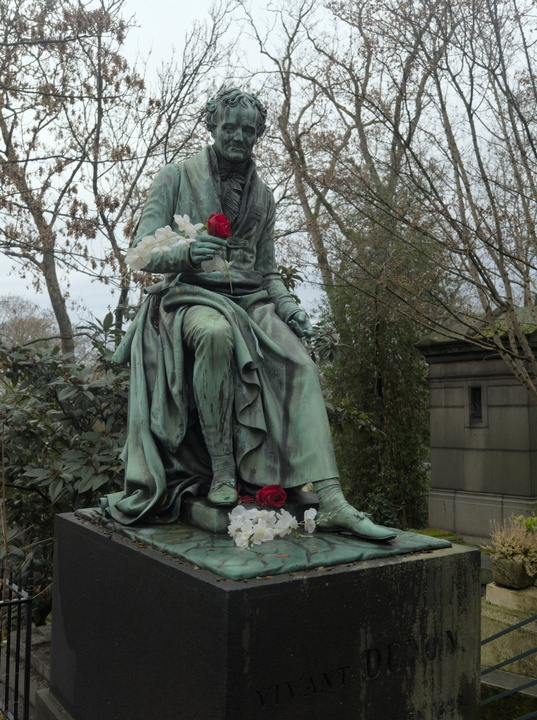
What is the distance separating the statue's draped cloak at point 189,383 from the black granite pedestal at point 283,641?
1.40 ft

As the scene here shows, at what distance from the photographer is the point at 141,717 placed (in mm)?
2607

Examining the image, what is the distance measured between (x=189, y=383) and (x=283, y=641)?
1.43m

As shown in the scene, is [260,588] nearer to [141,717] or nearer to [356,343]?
[141,717]

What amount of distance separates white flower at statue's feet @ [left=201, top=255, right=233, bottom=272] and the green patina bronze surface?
1.24 meters

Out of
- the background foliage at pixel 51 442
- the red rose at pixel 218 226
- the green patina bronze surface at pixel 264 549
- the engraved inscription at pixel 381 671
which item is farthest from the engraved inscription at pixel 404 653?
the background foliage at pixel 51 442

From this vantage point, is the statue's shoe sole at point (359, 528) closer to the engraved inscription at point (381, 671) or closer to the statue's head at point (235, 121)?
the engraved inscription at point (381, 671)

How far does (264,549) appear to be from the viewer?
2.56 meters

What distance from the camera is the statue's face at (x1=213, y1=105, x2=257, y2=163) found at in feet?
11.1

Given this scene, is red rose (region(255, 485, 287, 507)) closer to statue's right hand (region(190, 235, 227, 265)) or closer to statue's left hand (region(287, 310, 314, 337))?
statue's left hand (region(287, 310, 314, 337))

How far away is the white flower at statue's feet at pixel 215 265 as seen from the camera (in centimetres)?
327

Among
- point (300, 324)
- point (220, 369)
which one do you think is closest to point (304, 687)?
point (220, 369)

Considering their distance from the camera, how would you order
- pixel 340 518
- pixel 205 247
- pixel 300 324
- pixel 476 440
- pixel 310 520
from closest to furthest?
pixel 310 520 < pixel 340 518 < pixel 205 247 < pixel 300 324 < pixel 476 440

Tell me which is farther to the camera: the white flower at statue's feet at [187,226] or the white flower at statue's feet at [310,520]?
the white flower at statue's feet at [187,226]

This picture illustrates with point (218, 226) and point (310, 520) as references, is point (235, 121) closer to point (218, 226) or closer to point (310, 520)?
point (218, 226)
